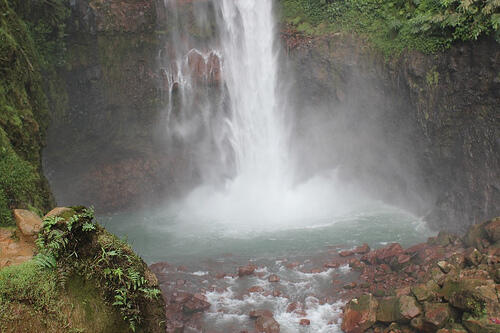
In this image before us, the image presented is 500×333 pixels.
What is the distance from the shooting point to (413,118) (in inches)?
554

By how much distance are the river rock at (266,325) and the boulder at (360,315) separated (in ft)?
4.84

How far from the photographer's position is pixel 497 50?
35.0 feet

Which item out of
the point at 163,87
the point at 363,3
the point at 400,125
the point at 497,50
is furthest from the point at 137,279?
the point at 363,3

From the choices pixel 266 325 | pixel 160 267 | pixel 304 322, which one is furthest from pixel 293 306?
pixel 160 267

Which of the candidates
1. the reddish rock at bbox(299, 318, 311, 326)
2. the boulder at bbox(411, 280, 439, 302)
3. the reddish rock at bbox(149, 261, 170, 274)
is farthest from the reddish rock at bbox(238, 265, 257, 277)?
the boulder at bbox(411, 280, 439, 302)

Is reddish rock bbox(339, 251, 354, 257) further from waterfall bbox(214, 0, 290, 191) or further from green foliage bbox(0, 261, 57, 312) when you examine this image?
green foliage bbox(0, 261, 57, 312)

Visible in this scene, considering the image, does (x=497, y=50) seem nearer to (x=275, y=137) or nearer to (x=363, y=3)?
(x=363, y=3)

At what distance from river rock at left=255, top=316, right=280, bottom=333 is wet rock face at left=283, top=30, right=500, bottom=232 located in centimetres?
776

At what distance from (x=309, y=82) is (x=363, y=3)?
3.98 metres

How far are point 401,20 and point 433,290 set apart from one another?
10.5 m

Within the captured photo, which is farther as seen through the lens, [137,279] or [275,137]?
[275,137]

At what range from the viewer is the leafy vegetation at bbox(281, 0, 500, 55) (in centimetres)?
1090

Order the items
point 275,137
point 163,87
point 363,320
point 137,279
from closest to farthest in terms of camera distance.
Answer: point 137,279
point 363,320
point 163,87
point 275,137

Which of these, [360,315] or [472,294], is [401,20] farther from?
[360,315]
